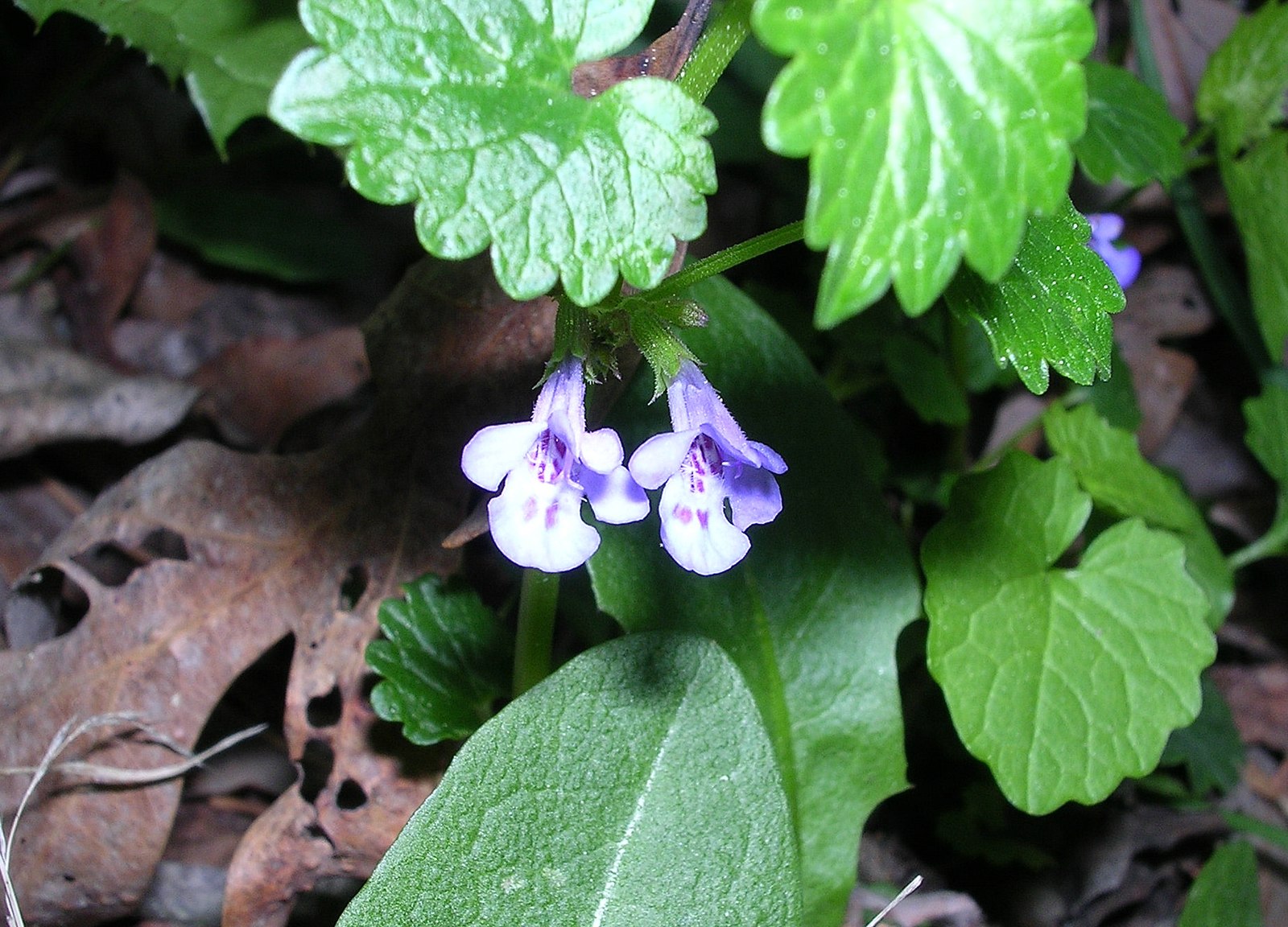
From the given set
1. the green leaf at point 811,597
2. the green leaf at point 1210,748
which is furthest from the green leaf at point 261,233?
the green leaf at point 1210,748

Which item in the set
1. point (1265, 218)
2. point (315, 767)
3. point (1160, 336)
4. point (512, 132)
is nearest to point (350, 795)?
point (315, 767)

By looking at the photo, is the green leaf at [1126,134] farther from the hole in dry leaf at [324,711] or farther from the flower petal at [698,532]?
the hole in dry leaf at [324,711]

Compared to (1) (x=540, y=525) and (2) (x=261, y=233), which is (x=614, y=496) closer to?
(1) (x=540, y=525)

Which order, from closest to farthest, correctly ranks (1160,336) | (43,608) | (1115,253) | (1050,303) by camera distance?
(1050,303) → (43,608) → (1115,253) → (1160,336)

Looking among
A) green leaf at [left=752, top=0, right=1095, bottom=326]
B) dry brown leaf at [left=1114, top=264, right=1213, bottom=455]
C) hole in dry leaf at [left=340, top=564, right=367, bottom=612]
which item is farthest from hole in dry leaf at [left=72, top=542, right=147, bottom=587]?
dry brown leaf at [left=1114, top=264, right=1213, bottom=455]

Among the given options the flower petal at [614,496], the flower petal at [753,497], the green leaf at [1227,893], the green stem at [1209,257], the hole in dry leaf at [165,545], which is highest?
the flower petal at [614,496]

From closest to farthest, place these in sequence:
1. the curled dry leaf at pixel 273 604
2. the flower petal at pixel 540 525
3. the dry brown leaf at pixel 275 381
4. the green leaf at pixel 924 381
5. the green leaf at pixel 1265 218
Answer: the flower petal at pixel 540 525
the curled dry leaf at pixel 273 604
the green leaf at pixel 924 381
the green leaf at pixel 1265 218
the dry brown leaf at pixel 275 381
